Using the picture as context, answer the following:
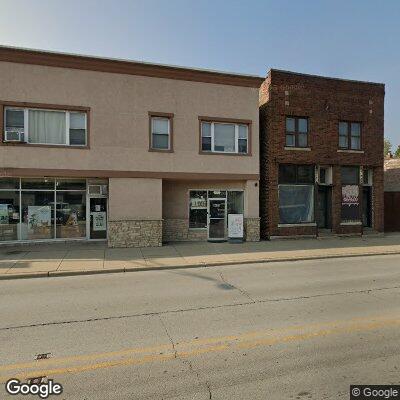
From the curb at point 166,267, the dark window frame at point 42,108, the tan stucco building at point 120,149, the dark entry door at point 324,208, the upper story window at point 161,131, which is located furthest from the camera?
the dark entry door at point 324,208

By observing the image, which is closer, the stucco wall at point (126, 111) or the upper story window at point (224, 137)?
the stucco wall at point (126, 111)

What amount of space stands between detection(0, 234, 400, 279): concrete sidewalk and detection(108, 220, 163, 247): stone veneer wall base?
0.62m

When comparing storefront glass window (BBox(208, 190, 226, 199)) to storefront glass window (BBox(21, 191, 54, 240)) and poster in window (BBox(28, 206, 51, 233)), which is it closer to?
storefront glass window (BBox(21, 191, 54, 240))

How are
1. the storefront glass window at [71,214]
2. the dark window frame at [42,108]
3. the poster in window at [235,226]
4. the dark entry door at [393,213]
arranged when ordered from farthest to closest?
the dark entry door at [393,213]
the poster in window at [235,226]
the storefront glass window at [71,214]
the dark window frame at [42,108]

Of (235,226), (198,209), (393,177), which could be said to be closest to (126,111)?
(198,209)

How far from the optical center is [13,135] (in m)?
12.9

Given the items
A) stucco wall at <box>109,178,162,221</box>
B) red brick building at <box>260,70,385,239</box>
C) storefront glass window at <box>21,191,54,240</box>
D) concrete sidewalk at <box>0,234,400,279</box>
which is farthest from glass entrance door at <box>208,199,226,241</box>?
storefront glass window at <box>21,191,54,240</box>

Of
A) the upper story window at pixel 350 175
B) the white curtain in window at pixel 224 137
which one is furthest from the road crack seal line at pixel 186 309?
the upper story window at pixel 350 175

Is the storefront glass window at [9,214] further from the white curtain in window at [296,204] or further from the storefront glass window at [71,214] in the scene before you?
the white curtain in window at [296,204]

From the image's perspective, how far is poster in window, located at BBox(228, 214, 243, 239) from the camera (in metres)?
15.2

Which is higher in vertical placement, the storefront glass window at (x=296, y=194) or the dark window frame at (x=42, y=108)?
the dark window frame at (x=42, y=108)

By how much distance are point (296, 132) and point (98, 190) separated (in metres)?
9.83

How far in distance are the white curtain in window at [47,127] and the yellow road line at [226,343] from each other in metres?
11.0

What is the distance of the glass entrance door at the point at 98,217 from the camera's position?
1480cm
